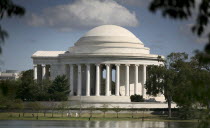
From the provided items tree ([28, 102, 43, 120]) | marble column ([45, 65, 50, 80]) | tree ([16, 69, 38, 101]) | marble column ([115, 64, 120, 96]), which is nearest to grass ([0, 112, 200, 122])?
tree ([28, 102, 43, 120])

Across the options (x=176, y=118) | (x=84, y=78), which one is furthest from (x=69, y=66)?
(x=176, y=118)

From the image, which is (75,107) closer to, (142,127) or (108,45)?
(108,45)

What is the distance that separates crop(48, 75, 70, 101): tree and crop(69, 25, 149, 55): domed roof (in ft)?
40.8

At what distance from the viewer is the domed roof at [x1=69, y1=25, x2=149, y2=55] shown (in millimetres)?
154625

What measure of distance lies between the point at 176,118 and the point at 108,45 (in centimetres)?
4502

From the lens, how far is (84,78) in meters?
161

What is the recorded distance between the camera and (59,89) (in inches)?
5748

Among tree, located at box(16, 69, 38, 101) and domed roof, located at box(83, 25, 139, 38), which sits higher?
domed roof, located at box(83, 25, 139, 38)

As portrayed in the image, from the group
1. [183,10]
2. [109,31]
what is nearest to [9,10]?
[183,10]

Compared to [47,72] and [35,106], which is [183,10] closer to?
[35,106]

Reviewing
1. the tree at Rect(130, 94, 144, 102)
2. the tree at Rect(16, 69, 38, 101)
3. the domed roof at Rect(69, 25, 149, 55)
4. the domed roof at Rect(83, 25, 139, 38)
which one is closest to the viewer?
the tree at Rect(130, 94, 144, 102)

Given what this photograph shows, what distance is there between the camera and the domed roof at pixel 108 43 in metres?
155

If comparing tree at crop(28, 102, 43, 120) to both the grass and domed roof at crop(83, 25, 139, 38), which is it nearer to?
the grass

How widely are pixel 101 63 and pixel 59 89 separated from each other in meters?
13.7
